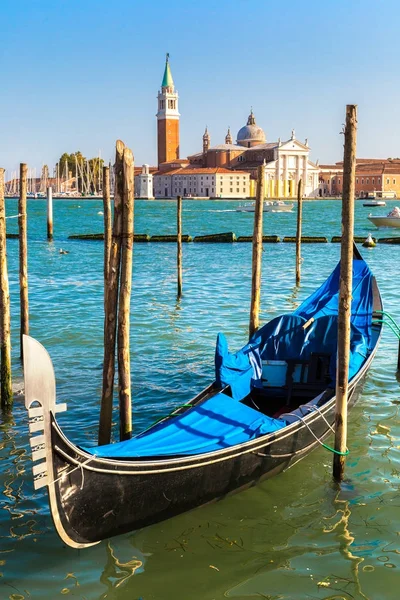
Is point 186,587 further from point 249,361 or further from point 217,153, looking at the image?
point 217,153

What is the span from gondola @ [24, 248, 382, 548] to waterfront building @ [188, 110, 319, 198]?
68163 mm

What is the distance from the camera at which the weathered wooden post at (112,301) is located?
399 centimetres

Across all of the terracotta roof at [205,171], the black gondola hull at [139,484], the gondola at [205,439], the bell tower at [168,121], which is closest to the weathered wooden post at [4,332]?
the gondola at [205,439]

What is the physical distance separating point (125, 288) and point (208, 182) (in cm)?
7610

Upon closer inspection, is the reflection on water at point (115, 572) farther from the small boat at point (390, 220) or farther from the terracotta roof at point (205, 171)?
the terracotta roof at point (205, 171)

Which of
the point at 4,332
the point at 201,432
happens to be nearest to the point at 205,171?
the point at 4,332

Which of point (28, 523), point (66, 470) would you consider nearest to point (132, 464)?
point (66, 470)

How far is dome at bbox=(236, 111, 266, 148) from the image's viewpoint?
86.6 metres

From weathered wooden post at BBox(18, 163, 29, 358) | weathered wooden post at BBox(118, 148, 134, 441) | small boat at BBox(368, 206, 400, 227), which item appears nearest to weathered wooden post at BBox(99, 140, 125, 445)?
weathered wooden post at BBox(118, 148, 134, 441)

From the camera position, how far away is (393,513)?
3850 mm

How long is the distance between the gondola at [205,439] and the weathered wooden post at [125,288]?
0.26 metres

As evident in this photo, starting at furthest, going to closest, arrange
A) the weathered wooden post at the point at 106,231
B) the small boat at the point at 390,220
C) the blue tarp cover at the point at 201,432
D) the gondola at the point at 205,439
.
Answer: the small boat at the point at 390,220 < the weathered wooden post at the point at 106,231 < the blue tarp cover at the point at 201,432 < the gondola at the point at 205,439

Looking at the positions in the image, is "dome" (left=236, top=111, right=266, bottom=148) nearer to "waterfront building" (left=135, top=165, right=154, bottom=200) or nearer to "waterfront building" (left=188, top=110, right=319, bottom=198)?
"waterfront building" (left=188, top=110, right=319, bottom=198)

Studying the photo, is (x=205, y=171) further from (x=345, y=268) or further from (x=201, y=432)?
(x=201, y=432)
